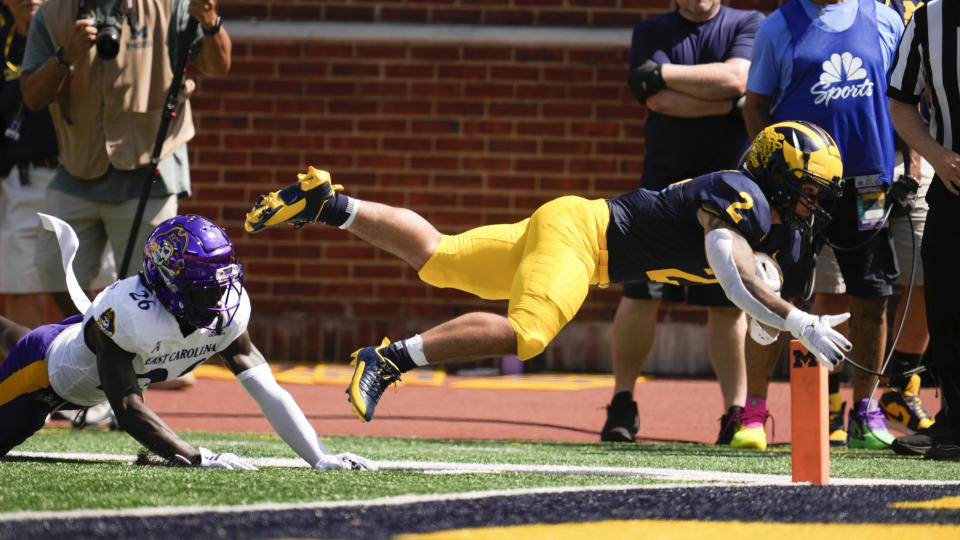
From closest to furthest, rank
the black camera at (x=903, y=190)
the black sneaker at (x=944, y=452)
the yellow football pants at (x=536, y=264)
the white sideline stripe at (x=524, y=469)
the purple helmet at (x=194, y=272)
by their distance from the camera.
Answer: the purple helmet at (x=194, y=272), the white sideline stripe at (x=524, y=469), the yellow football pants at (x=536, y=264), the black sneaker at (x=944, y=452), the black camera at (x=903, y=190)

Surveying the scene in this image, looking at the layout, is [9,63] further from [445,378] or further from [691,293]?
[691,293]

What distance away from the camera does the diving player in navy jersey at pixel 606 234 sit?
15.9ft

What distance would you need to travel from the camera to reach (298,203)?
207 inches

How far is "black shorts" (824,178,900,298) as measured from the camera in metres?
6.30

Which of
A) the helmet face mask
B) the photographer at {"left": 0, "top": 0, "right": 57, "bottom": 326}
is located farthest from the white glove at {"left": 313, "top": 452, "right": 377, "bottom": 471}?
the photographer at {"left": 0, "top": 0, "right": 57, "bottom": 326}

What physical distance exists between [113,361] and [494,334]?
128cm

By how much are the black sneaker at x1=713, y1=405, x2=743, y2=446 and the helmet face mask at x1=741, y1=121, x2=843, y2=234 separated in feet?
4.67

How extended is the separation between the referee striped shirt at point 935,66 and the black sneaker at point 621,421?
6.45 feet

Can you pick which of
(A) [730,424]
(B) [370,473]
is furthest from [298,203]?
(A) [730,424]

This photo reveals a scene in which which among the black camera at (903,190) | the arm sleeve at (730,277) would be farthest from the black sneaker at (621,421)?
the arm sleeve at (730,277)

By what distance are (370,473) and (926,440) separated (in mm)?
2552

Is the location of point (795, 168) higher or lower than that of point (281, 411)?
higher

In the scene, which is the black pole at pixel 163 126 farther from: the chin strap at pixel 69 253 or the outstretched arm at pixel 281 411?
the outstretched arm at pixel 281 411

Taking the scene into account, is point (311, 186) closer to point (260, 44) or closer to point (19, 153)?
point (19, 153)
